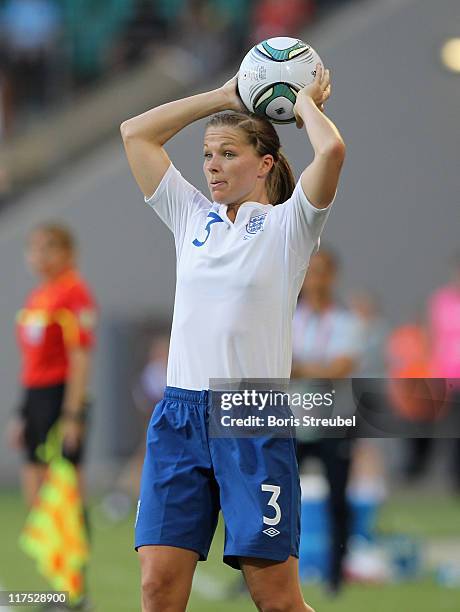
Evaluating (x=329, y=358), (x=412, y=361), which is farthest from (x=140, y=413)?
(x=329, y=358)

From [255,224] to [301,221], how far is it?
16 cm

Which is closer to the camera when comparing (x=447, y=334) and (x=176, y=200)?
(x=176, y=200)

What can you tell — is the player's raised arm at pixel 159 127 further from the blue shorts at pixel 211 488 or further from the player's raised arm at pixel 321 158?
the blue shorts at pixel 211 488

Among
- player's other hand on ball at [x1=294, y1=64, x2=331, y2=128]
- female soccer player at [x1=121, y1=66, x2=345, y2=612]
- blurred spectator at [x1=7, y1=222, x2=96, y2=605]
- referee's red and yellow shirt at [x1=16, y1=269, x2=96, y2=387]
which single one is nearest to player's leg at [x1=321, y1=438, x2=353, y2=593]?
blurred spectator at [x1=7, y1=222, x2=96, y2=605]

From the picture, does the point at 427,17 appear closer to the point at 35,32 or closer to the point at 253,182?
the point at 35,32

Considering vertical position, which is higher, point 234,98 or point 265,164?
point 234,98

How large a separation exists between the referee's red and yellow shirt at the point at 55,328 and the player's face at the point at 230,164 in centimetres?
312

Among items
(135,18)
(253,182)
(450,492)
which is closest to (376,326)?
(450,492)

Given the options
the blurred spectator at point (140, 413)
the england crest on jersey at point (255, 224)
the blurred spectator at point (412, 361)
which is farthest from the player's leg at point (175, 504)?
the blurred spectator at point (140, 413)

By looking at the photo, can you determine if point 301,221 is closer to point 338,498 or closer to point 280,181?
point 280,181

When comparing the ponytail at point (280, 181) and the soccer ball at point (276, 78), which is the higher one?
the soccer ball at point (276, 78)

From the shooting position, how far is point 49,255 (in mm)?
7734

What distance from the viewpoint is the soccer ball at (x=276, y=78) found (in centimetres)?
466

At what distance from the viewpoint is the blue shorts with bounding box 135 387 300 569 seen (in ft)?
14.3
